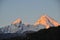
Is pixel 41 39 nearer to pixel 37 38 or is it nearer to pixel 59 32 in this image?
pixel 37 38

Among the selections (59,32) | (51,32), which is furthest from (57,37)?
(51,32)

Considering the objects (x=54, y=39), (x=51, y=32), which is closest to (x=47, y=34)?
(x=51, y=32)

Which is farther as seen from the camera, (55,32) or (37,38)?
(37,38)

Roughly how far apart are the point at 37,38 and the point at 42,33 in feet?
5.82

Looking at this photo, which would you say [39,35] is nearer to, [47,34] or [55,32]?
[47,34]

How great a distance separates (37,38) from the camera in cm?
5375

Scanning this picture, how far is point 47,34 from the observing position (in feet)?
161

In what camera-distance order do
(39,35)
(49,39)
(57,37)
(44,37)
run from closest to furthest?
(57,37), (49,39), (44,37), (39,35)

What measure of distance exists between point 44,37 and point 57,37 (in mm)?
7471

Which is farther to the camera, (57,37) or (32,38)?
(32,38)

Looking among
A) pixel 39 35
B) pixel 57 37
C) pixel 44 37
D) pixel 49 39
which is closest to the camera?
pixel 57 37

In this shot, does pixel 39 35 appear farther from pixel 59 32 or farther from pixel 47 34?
pixel 59 32

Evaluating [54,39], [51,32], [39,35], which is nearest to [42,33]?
[39,35]

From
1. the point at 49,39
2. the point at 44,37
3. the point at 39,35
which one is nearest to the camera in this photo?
the point at 49,39
